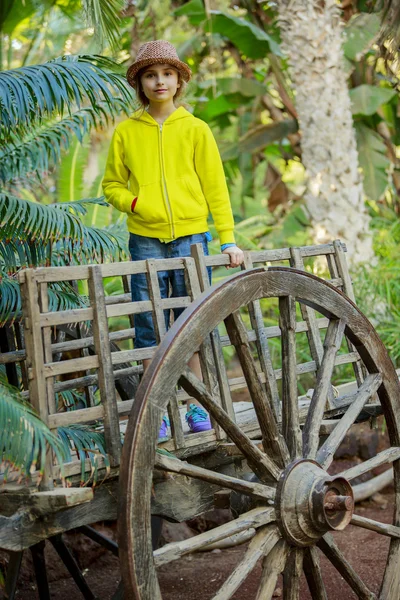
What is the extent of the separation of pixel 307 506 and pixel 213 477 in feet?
1.54

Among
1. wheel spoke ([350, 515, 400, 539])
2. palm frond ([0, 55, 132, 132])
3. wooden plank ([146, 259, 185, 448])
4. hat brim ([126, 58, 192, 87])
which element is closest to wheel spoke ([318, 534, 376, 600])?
wheel spoke ([350, 515, 400, 539])

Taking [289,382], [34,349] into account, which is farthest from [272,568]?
[34,349]

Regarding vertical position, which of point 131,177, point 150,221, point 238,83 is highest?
point 238,83

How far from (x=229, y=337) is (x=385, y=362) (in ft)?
3.07

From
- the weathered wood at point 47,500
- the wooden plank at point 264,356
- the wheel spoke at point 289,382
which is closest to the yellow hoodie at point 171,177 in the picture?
the wooden plank at point 264,356

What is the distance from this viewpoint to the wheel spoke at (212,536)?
2795 millimetres

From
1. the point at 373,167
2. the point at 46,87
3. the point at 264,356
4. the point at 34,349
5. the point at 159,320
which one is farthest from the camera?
the point at 373,167

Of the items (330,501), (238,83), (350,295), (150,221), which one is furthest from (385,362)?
(238,83)

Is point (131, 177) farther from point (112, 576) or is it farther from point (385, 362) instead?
point (112, 576)

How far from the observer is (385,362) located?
12.5ft

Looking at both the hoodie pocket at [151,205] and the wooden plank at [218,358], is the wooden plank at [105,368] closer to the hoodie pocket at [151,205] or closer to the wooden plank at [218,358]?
the wooden plank at [218,358]

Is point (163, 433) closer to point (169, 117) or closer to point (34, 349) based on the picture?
point (34, 349)

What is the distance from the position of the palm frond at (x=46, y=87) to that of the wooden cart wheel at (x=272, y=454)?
1.52 m

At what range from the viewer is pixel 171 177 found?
385cm
